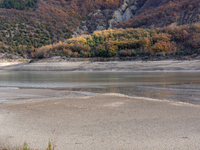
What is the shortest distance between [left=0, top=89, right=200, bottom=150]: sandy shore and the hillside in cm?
4484

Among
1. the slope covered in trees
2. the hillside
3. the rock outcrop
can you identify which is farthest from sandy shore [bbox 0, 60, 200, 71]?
the rock outcrop

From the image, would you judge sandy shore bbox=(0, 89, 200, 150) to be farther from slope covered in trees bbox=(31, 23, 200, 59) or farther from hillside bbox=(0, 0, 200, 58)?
hillside bbox=(0, 0, 200, 58)

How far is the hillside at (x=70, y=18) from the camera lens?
70.1 meters

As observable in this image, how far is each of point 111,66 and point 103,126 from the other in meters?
34.2

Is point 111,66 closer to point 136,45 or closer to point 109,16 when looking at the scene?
point 136,45

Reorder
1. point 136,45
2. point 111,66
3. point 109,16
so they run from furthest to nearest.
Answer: point 109,16
point 136,45
point 111,66

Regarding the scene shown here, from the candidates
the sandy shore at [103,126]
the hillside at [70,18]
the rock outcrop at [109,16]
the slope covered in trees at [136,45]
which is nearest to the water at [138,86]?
the sandy shore at [103,126]

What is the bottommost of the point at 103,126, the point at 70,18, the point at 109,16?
the point at 103,126

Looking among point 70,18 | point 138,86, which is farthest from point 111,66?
point 70,18

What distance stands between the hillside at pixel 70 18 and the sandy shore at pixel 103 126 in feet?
147

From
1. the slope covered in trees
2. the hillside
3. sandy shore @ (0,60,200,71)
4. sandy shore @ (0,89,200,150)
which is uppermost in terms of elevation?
the hillside

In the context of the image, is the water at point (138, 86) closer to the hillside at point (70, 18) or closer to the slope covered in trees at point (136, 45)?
the slope covered in trees at point (136, 45)

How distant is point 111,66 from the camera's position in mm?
41156

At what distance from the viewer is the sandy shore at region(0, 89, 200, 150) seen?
5.70 m
